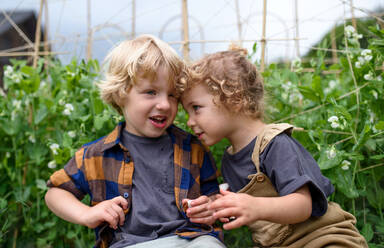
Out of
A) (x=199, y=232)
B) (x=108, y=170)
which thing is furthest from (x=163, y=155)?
(x=199, y=232)

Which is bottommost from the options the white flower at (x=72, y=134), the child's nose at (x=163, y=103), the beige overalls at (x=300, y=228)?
the beige overalls at (x=300, y=228)

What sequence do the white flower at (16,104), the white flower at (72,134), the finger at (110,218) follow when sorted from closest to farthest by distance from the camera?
the finger at (110,218) → the white flower at (72,134) → the white flower at (16,104)

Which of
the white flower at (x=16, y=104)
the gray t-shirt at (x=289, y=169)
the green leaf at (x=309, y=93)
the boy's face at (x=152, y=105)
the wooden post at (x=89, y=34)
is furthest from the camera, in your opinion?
the wooden post at (x=89, y=34)

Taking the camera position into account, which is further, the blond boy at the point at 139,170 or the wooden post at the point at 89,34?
the wooden post at the point at 89,34

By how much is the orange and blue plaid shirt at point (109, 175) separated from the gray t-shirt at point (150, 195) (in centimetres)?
3

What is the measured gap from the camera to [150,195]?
1.34 metres

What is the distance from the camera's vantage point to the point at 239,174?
137 centimetres

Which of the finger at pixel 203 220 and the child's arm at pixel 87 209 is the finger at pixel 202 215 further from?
the child's arm at pixel 87 209

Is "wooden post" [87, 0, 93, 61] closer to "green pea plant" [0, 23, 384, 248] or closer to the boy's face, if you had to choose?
"green pea plant" [0, 23, 384, 248]

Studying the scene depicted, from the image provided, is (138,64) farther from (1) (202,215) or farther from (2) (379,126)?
(2) (379,126)

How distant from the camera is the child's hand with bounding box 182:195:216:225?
48.4 inches

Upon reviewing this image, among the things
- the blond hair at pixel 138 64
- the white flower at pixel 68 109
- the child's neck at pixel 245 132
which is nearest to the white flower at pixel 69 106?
the white flower at pixel 68 109

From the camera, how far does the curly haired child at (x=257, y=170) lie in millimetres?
1089

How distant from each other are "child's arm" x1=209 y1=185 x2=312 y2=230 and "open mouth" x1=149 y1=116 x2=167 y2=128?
0.43 metres
